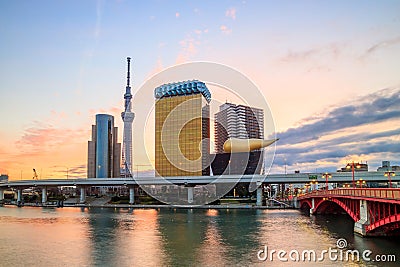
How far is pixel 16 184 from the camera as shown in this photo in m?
144

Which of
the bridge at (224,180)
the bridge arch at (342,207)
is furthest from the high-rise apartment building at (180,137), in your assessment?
the bridge arch at (342,207)

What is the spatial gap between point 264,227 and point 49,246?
92.2 ft

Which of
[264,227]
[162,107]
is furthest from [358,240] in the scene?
[162,107]

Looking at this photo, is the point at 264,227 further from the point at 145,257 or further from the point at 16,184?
the point at 16,184

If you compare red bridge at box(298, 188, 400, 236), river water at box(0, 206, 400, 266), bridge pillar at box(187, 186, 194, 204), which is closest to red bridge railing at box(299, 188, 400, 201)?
red bridge at box(298, 188, 400, 236)

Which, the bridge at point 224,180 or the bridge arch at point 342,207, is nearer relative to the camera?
the bridge arch at point 342,207

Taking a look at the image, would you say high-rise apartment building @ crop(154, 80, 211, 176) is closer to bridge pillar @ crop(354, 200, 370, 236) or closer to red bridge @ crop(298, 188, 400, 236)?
red bridge @ crop(298, 188, 400, 236)

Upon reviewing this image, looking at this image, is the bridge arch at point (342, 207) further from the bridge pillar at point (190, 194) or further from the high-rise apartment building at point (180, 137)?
the high-rise apartment building at point (180, 137)

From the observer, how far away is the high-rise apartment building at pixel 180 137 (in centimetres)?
15338
